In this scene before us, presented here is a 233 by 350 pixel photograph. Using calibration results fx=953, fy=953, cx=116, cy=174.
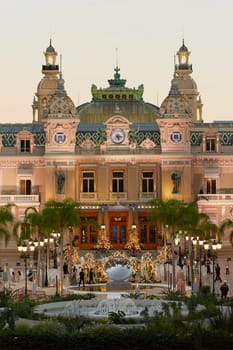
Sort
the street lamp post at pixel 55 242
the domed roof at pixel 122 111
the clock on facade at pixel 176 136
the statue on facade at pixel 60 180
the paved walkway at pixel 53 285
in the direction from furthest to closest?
the domed roof at pixel 122 111 < the clock on facade at pixel 176 136 < the statue on facade at pixel 60 180 < the street lamp post at pixel 55 242 < the paved walkway at pixel 53 285

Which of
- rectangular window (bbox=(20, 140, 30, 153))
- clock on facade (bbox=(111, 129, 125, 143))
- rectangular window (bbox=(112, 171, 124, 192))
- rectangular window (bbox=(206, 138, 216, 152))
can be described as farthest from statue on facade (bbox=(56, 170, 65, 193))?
rectangular window (bbox=(206, 138, 216, 152))

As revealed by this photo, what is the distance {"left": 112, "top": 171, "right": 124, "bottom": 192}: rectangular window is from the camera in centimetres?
9269

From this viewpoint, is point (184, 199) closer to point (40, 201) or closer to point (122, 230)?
point (122, 230)

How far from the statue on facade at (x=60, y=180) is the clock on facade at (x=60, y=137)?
292 centimetres

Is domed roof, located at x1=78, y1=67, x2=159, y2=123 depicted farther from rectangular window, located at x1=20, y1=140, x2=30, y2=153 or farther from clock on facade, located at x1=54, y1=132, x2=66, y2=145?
clock on facade, located at x1=54, y1=132, x2=66, y2=145

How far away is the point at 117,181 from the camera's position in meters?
92.7

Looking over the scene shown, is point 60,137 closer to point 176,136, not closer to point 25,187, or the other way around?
point 25,187

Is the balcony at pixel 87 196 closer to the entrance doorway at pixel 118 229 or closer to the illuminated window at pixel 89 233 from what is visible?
the illuminated window at pixel 89 233

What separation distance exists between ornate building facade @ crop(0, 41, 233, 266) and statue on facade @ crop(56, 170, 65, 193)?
95mm

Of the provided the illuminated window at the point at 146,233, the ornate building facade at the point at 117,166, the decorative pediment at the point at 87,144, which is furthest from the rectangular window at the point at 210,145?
the decorative pediment at the point at 87,144

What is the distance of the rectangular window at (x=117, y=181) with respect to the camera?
92.7 metres

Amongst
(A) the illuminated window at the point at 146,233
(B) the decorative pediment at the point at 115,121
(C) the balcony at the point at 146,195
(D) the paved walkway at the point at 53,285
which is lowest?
(D) the paved walkway at the point at 53,285

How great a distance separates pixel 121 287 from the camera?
58.1m

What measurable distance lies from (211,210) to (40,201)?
652 inches
